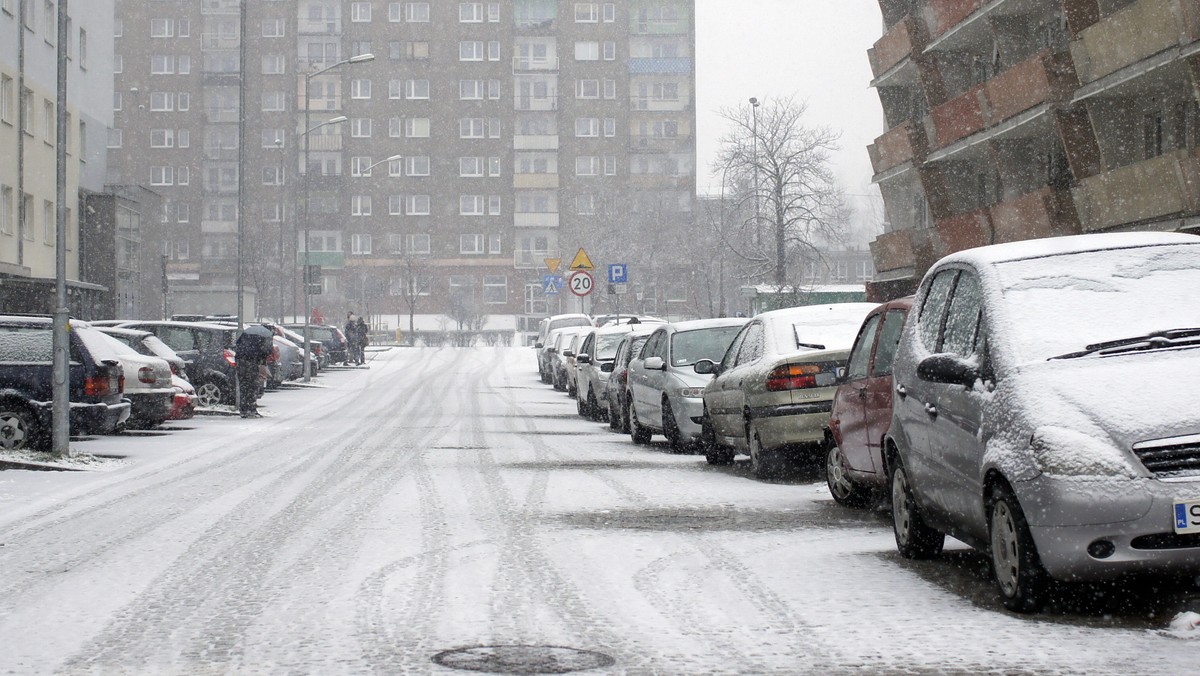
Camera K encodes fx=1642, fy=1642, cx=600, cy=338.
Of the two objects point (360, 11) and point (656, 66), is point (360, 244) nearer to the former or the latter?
point (360, 11)

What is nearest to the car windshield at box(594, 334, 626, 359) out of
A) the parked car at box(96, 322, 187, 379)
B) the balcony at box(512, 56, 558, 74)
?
the parked car at box(96, 322, 187, 379)

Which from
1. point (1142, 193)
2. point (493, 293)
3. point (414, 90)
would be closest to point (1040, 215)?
point (1142, 193)

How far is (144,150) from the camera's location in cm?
12006

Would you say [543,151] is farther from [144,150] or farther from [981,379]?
[981,379]

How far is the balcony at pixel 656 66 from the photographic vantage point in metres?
119

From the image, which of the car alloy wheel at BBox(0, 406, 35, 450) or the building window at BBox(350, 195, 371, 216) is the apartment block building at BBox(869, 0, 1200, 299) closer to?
the car alloy wheel at BBox(0, 406, 35, 450)

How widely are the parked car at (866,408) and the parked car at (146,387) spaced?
36.1 ft

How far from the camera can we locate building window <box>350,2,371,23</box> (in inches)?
4567

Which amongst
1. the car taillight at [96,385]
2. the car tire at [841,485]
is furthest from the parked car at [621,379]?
the car tire at [841,485]

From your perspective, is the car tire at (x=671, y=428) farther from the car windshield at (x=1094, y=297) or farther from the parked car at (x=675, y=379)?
the car windshield at (x=1094, y=297)

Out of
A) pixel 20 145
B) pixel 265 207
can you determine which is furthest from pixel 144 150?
pixel 20 145

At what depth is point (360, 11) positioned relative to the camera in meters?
116

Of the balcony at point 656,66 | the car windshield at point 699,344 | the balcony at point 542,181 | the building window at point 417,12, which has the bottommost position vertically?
the car windshield at point 699,344

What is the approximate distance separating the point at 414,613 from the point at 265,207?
11486cm
